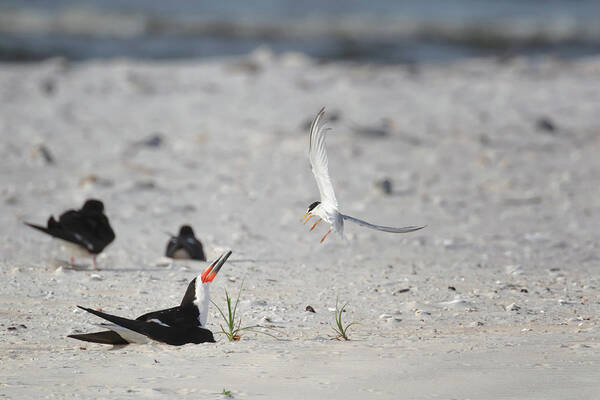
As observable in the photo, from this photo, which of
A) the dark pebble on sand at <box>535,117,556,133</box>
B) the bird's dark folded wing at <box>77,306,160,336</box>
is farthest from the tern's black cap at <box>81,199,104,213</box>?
the dark pebble on sand at <box>535,117,556,133</box>

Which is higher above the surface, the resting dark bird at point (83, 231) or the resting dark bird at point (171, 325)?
the resting dark bird at point (83, 231)

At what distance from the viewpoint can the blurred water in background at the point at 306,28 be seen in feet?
64.8

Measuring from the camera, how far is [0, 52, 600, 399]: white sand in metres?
3.56

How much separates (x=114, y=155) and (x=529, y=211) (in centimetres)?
484

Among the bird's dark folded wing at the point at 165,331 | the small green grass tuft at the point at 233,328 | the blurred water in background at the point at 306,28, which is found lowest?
the bird's dark folded wing at the point at 165,331

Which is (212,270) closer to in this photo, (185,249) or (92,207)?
(185,249)

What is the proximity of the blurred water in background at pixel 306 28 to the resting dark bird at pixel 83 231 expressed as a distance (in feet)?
Result: 41.9

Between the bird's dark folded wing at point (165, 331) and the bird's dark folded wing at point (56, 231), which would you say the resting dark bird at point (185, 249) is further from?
the bird's dark folded wing at point (165, 331)

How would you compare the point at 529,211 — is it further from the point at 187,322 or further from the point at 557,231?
the point at 187,322

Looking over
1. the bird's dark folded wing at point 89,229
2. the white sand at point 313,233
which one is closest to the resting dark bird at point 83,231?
the bird's dark folded wing at point 89,229

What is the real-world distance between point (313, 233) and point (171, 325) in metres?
2.95

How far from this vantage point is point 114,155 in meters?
9.63

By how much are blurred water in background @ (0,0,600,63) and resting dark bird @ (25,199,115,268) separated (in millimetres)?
12778

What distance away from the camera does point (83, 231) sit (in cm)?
551
